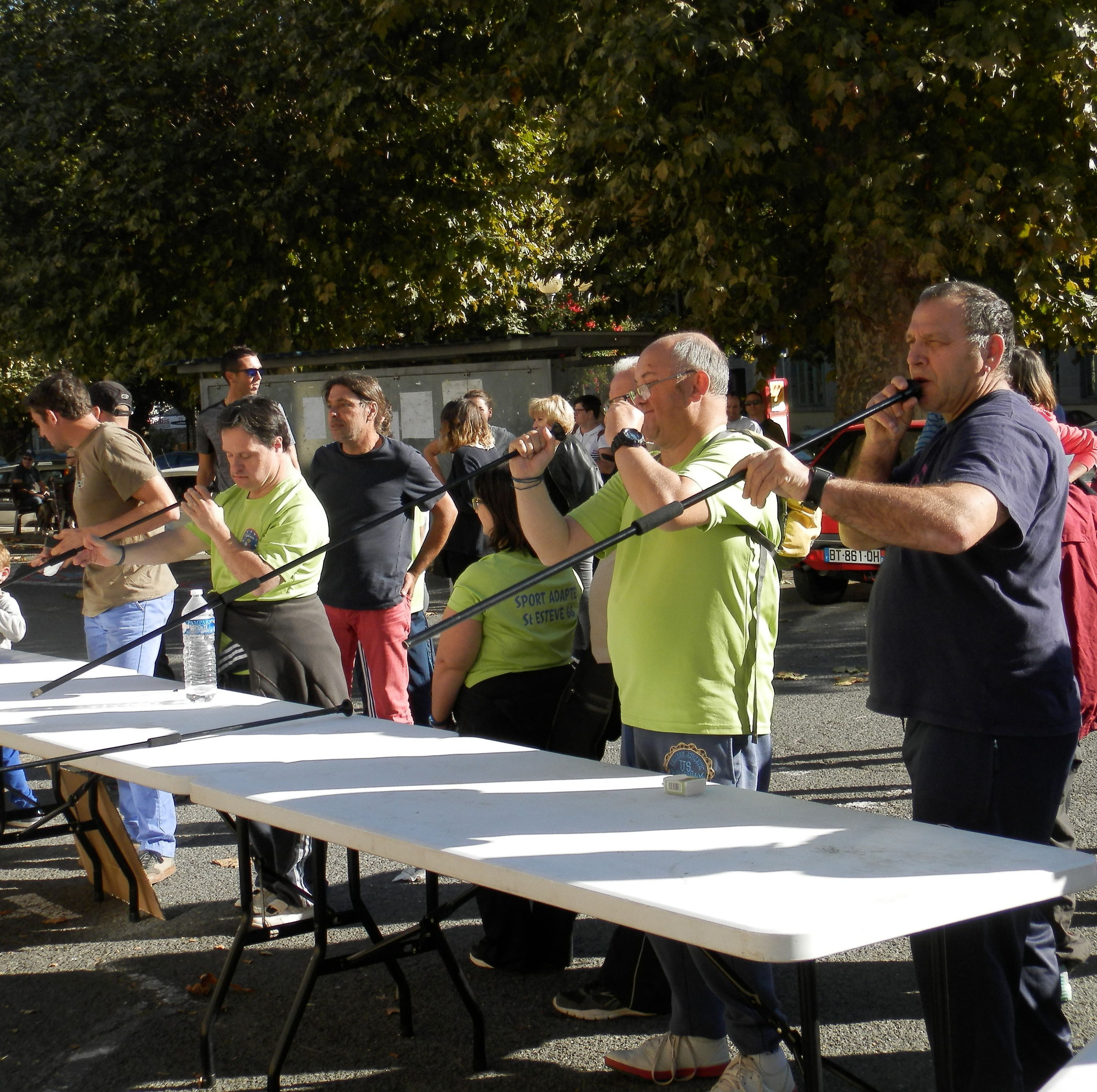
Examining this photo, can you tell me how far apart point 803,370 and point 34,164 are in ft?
93.5

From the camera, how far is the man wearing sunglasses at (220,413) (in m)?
7.38

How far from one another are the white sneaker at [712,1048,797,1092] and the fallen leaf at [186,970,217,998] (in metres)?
1.84

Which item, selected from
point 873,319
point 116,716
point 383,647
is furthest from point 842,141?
point 116,716

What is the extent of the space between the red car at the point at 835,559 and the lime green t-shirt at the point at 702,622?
7.57 m

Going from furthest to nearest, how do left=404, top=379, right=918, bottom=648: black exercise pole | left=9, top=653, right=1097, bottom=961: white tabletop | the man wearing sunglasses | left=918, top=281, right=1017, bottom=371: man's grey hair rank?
the man wearing sunglasses < left=404, top=379, right=918, bottom=648: black exercise pole < left=918, top=281, right=1017, bottom=371: man's grey hair < left=9, top=653, right=1097, bottom=961: white tabletop

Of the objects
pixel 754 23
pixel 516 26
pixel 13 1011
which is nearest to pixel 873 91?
pixel 754 23

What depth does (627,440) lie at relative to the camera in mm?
3416

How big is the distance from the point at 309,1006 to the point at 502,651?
1.23 m

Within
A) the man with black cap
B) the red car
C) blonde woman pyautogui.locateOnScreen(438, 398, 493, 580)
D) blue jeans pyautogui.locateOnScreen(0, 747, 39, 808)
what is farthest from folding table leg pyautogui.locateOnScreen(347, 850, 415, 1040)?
the red car

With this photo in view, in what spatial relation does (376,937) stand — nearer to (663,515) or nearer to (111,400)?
(663,515)

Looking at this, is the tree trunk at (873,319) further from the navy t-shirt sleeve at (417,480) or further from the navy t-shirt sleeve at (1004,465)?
the navy t-shirt sleeve at (1004,465)

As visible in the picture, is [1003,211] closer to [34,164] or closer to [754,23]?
[754,23]

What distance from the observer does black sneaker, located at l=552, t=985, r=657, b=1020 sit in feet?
12.4

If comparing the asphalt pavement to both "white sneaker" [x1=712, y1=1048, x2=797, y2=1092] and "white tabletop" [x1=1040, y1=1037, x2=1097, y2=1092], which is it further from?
"white tabletop" [x1=1040, y1=1037, x2=1097, y2=1092]
